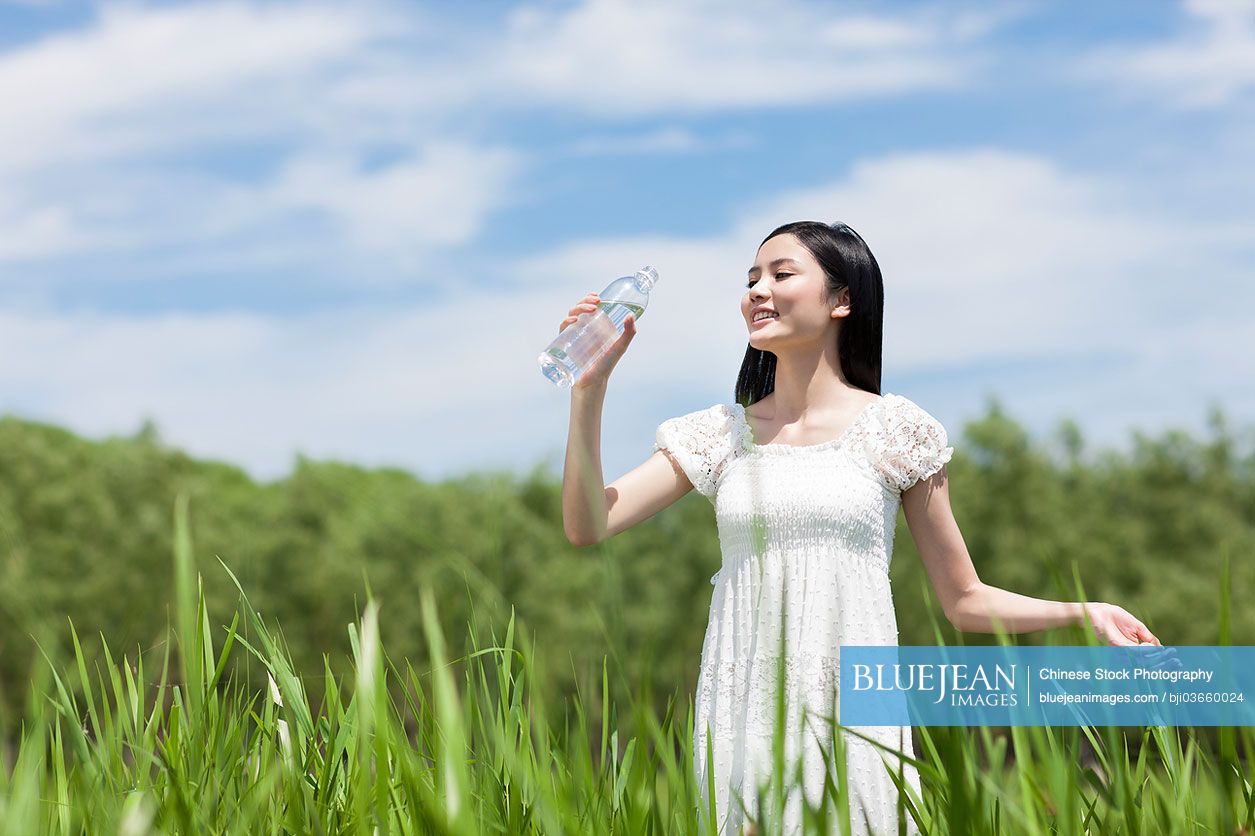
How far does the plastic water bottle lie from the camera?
301cm

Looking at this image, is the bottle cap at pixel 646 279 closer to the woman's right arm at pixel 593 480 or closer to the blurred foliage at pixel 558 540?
the woman's right arm at pixel 593 480

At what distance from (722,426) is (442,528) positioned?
24.2 meters

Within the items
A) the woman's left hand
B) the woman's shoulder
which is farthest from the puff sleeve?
the woman's left hand

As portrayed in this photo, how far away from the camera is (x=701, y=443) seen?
10.8 ft

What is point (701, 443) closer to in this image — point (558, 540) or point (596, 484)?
point (596, 484)

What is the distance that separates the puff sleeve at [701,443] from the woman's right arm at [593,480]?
95 mm

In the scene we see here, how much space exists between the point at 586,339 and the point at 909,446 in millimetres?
841

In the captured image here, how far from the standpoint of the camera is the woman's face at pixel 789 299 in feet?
10.3

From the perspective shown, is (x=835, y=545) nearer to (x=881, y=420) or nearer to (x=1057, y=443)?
(x=881, y=420)

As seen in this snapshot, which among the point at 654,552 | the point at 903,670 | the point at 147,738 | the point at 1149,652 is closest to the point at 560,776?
the point at 147,738

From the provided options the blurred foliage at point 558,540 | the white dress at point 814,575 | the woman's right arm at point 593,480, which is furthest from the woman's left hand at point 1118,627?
the blurred foliage at point 558,540

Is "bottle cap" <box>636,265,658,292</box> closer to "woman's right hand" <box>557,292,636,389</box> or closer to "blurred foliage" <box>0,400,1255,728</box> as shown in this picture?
"woman's right hand" <box>557,292,636,389</box>

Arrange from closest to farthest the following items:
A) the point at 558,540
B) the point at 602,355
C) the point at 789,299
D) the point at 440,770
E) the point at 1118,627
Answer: the point at 440,770, the point at 1118,627, the point at 602,355, the point at 789,299, the point at 558,540

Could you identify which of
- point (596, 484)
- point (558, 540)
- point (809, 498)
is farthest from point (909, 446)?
point (558, 540)
